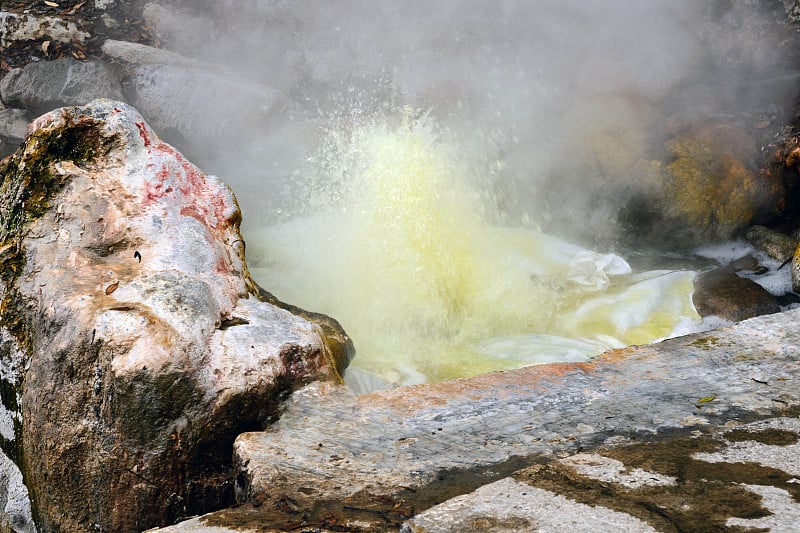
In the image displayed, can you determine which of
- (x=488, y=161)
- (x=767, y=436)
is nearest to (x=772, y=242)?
(x=488, y=161)

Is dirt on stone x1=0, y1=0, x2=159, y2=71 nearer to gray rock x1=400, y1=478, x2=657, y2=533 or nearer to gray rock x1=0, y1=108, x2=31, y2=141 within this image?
gray rock x1=0, y1=108, x2=31, y2=141

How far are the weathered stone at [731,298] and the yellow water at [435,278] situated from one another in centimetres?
11

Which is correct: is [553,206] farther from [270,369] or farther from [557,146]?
[270,369]

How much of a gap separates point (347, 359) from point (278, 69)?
431cm

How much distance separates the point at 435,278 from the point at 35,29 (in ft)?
15.9

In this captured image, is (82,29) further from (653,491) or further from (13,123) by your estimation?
(653,491)

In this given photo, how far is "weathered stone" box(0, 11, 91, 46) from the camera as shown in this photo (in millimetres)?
6602

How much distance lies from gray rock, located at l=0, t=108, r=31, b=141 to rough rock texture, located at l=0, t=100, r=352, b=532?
3.73 meters

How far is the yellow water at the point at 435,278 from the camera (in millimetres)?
4297


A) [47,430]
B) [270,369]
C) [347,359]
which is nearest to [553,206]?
[347,359]

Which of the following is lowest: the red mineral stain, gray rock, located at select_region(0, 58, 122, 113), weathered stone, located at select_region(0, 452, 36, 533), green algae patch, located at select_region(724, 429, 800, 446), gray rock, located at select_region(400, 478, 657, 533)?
weathered stone, located at select_region(0, 452, 36, 533)

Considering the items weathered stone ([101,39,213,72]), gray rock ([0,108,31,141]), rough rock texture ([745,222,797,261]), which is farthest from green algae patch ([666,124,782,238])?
gray rock ([0,108,31,141])

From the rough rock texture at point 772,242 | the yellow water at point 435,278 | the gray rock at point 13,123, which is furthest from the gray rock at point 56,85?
the rough rock texture at point 772,242

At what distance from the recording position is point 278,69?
7.04m
